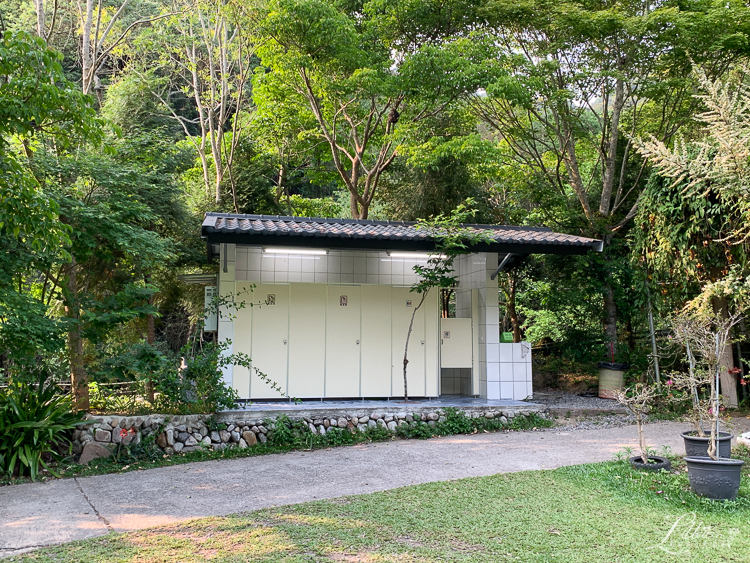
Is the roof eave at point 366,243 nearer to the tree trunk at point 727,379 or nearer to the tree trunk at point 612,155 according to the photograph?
the tree trunk at point 727,379

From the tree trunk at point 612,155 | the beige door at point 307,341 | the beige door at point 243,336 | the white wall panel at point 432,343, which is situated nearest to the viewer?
the beige door at point 243,336

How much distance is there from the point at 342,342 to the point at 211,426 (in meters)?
2.25

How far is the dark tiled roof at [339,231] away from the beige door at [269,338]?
853 mm

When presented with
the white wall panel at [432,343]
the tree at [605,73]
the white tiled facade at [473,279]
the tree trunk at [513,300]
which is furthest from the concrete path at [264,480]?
the tree trunk at [513,300]

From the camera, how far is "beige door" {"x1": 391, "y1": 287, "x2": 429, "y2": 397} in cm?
841

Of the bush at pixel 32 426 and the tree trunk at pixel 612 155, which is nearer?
the bush at pixel 32 426

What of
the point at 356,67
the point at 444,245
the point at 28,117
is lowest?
the point at 444,245

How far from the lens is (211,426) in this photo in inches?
269

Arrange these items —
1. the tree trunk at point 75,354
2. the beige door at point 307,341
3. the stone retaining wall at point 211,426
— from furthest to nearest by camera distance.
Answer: the beige door at point 307,341 → the tree trunk at point 75,354 → the stone retaining wall at point 211,426

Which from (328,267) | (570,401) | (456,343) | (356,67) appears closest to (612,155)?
(570,401)

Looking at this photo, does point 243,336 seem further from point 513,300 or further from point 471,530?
point 513,300

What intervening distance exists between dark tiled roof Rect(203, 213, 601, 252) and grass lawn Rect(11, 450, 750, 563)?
12.6 feet

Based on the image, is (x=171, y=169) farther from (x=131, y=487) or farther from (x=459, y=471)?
(x=459, y=471)

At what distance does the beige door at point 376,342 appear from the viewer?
833cm
